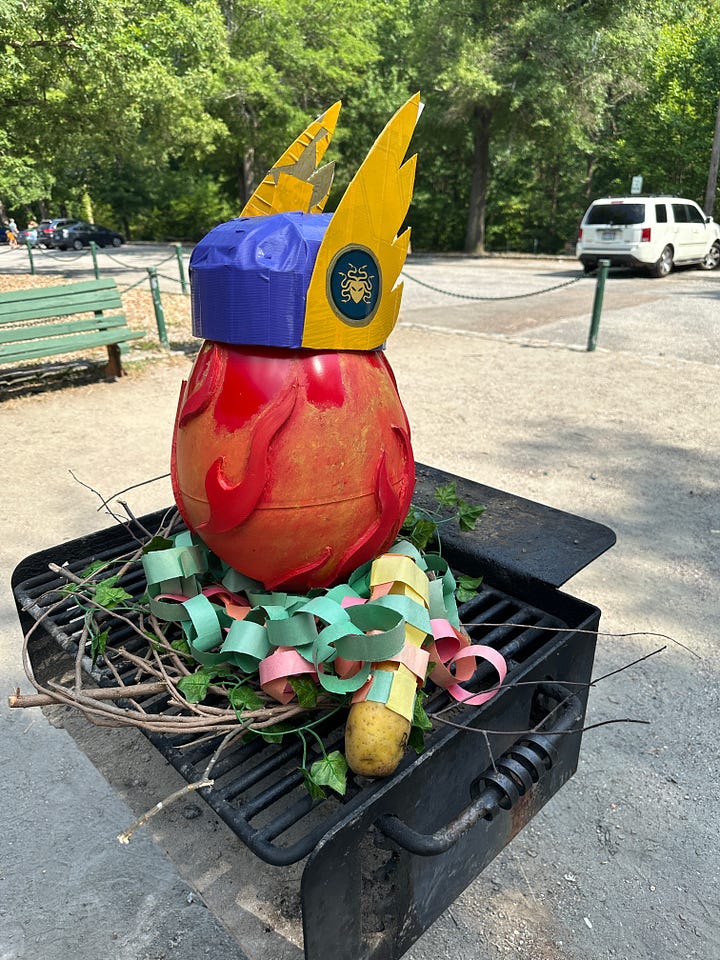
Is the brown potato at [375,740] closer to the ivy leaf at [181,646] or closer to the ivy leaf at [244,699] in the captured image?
the ivy leaf at [244,699]

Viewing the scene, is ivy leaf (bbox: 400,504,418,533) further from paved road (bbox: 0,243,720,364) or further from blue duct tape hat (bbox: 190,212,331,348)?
paved road (bbox: 0,243,720,364)

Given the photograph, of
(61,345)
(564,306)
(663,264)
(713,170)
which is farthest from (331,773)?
(713,170)

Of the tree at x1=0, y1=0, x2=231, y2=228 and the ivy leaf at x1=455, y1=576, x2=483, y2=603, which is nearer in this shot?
the ivy leaf at x1=455, y1=576, x2=483, y2=603

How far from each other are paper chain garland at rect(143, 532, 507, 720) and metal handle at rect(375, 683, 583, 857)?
0.49 ft

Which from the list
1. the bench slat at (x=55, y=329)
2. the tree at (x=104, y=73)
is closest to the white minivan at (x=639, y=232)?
the tree at (x=104, y=73)

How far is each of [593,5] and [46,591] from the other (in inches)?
878

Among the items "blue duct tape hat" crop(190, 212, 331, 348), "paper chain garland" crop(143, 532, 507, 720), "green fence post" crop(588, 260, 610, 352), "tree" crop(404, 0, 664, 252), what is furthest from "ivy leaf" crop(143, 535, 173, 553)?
"tree" crop(404, 0, 664, 252)

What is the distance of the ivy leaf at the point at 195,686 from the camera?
1.53m

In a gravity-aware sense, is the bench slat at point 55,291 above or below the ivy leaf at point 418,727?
above

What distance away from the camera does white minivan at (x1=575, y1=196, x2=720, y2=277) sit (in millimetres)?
14133

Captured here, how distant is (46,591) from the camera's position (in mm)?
2053

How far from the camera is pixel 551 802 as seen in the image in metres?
2.14

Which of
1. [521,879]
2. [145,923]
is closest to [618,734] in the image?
[521,879]

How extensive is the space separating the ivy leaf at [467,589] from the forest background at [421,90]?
33.5 ft
